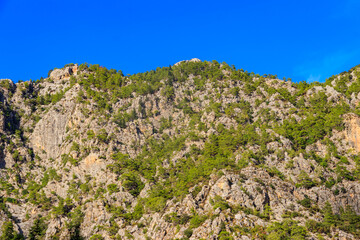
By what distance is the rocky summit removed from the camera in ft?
295

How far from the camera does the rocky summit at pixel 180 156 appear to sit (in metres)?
89.9

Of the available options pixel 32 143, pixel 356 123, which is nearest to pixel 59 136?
pixel 32 143

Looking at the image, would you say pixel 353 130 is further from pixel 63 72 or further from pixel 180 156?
pixel 63 72

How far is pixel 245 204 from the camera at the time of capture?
89812 millimetres

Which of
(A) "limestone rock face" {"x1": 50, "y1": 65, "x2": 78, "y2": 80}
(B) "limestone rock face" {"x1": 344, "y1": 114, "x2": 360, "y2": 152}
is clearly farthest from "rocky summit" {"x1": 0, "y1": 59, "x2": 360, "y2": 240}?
(A) "limestone rock face" {"x1": 50, "y1": 65, "x2": 78, "y2": 80}

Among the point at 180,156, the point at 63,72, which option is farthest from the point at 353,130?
the point at 63,72

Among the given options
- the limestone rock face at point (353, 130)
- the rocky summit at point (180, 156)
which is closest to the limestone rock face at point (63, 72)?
the rocky summit at point (180, 156)

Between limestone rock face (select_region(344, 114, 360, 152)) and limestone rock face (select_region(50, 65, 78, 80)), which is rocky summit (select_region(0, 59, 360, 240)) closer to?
limestone rock face (select_region(344, 114, 360, 152))

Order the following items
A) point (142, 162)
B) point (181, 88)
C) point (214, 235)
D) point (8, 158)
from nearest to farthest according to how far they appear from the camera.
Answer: point (214, 235) → point (142, 162) → point (8, 158) → point (181, 88)

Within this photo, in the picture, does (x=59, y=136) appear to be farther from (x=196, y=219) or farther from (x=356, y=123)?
(x=356, y=123)

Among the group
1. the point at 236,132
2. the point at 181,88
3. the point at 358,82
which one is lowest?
the point at 236,132

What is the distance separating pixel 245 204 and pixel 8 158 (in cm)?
8505

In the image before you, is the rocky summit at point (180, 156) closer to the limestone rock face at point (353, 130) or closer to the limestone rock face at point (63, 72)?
the limestone rock face at point (353, 130)

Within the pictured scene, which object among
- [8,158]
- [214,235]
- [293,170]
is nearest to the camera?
[214,235]
